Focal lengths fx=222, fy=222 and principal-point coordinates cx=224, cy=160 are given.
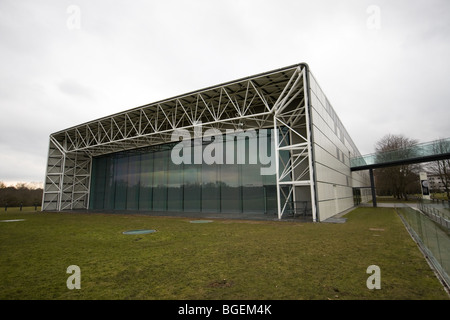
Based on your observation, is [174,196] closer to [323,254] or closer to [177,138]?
[177,138]

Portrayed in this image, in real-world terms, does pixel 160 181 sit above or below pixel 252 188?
above

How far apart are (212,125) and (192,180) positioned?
22.1ft

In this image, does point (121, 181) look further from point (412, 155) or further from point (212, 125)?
point (412, 155)

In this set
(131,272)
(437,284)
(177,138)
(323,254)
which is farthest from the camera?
(177,138)

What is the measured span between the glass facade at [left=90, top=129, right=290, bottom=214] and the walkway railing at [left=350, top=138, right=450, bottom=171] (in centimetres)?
1648

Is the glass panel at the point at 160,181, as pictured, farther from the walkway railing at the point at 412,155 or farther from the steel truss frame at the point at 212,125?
the walkway railing at the point at 412,155


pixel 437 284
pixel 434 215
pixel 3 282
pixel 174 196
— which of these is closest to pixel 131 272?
pixel 3 282

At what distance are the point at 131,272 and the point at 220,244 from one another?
12.7ft

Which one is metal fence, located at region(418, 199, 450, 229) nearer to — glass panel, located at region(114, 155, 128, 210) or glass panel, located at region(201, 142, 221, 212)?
glass panel, located at region(201, 142, 221, 212)

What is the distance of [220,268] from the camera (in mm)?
5883

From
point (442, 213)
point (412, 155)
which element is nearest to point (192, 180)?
point (442, 213)

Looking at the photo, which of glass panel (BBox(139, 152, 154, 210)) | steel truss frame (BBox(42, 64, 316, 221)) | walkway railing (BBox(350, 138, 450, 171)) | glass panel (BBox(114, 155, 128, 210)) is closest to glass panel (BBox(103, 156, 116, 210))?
glass panel (BBox(114, 155, 128, 210))

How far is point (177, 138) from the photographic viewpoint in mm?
26641

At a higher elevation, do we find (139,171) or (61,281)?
(139,171)
